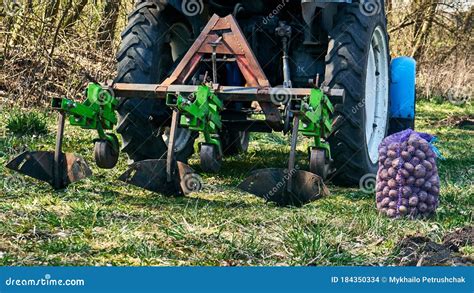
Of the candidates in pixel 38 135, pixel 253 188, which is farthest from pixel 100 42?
pixel 253 188

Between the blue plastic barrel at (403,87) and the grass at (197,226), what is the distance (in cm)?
89

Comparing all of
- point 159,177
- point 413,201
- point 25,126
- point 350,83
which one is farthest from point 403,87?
point 25,126

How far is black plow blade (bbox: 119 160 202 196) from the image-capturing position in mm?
4573

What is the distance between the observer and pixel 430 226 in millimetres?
4109

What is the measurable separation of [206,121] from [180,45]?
1.51 metres

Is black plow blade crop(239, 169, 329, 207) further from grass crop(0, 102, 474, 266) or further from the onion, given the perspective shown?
the onion

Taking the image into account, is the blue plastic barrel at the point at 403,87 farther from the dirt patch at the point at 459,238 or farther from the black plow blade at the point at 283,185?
the dirt patch at the point at 459,238

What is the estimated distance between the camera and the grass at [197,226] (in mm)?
3393

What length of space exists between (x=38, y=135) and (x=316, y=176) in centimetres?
356

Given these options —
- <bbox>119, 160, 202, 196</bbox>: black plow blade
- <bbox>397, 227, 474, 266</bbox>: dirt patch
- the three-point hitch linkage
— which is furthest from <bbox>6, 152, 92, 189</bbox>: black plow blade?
<bbox>397, 227, 474, 266</bbox>: dirt patch

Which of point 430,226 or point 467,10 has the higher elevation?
point 467,10

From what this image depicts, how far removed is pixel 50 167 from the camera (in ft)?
15.9

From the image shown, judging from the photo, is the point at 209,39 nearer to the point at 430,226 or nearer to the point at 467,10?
the point at 430,226

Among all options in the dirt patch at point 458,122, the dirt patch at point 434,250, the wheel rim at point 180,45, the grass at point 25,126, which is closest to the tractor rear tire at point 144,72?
the wheel rim at point 180,45
